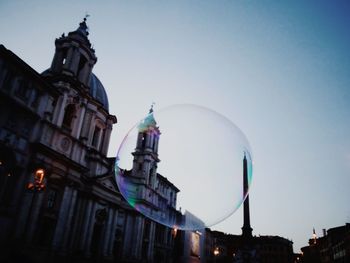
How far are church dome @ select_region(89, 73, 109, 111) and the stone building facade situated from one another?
178 millimetres

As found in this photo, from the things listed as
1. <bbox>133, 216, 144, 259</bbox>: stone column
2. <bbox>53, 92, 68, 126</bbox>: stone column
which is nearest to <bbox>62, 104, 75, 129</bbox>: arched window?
<bbox>53, 92, 68, 126</bbox>: stone column

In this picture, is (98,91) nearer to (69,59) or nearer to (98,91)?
(98,91)

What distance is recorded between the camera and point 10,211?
19.7m

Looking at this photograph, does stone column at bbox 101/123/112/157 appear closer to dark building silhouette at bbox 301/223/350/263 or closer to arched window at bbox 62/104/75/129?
arched window at bbox 62/104/75/129

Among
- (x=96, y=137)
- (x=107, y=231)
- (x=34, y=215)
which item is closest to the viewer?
(x=34, y=215)

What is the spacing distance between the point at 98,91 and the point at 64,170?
1558 centimetres

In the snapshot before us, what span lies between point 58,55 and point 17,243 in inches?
796

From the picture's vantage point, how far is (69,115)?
29.5 meters

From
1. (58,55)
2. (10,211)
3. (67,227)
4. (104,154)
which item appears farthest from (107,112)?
(10,211)

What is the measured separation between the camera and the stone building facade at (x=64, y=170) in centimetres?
2003

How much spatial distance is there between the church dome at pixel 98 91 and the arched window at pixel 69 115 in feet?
23.2

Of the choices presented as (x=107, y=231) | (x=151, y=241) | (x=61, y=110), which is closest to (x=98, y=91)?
(x=61, y=110)

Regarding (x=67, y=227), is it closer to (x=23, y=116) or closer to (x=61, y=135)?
(x=61, y=135)

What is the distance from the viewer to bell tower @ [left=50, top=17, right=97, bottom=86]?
30.2 meters
